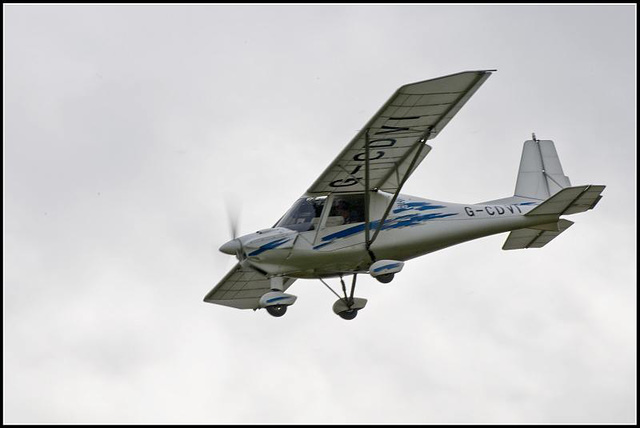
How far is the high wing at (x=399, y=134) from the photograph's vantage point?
82.3 feet

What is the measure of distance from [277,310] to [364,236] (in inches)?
98.1

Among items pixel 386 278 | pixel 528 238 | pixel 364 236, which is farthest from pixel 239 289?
pixel 528 238

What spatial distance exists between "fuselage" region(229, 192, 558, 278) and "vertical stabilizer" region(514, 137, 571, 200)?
255 cm

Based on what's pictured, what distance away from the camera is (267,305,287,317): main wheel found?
27.1 metres

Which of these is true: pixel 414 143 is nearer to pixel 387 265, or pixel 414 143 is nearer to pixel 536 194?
pixel 387 265

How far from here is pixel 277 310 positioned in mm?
27156

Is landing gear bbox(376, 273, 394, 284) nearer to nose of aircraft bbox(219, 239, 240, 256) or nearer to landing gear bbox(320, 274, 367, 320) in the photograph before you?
landing gear bbox(320, 274, 367, 320)

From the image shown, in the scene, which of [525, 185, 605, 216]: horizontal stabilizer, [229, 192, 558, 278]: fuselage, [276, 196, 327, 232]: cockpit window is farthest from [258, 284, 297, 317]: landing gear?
[525, 185, 605, 216]: horizontal stabilizer

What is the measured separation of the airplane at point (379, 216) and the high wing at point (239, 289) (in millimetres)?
2786

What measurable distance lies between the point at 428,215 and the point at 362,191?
172 centimetres

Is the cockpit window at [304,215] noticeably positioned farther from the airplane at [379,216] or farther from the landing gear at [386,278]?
the landing gear at [386,278]

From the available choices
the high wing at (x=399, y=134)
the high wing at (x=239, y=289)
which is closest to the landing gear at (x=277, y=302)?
the high wing at (x=399, y=134)

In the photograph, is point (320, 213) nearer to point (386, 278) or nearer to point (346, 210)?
point (346, 210)

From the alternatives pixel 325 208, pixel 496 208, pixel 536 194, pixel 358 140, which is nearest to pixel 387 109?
pixel 358 140
